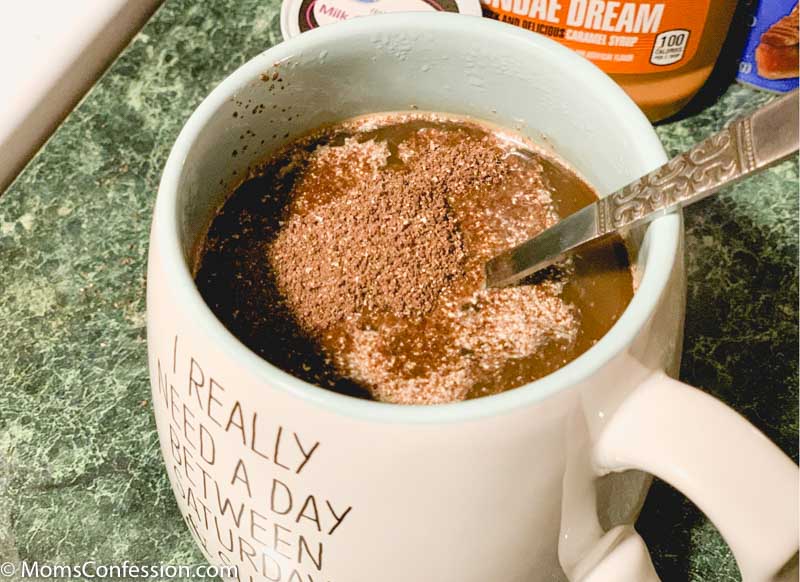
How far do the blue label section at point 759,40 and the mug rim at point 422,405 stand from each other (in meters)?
0.38

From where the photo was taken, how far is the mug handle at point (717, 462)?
0.37 metres

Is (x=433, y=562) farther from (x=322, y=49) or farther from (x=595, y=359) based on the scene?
(x=322, y=49)

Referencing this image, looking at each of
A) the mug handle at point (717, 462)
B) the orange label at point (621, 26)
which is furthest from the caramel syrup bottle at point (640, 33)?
the mug handle at point (717, 462)

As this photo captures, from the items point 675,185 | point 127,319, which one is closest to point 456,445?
point 675,185

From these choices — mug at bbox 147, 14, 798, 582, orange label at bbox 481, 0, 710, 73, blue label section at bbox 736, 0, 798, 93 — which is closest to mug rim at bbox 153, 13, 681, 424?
mug at bbox 147, 14, 798, 582

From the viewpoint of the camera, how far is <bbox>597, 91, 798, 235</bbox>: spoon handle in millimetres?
387

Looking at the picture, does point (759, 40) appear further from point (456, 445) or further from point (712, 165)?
point (456, 445)

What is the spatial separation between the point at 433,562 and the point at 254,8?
2.26 ft

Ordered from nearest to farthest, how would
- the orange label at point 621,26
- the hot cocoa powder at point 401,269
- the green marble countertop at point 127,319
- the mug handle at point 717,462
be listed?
1. the mug handle at point 717,462
2. the hot cocoa powder at point 401,269
3. the green marble countertop at point 127,319
4. the orange label at point 621,26

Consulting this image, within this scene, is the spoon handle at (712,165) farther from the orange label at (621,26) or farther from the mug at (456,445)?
the orange label at (621,26)

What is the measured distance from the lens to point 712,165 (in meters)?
0.42

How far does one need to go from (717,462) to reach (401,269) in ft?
0.72

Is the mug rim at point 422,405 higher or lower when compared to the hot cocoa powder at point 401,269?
higher

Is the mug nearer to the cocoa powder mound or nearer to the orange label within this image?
the cocoa powder mound
